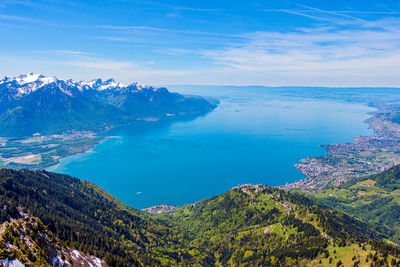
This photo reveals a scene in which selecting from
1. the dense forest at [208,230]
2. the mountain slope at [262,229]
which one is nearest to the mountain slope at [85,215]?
the dense forest at [208,230]

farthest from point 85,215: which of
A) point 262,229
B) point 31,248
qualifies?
point 262,229

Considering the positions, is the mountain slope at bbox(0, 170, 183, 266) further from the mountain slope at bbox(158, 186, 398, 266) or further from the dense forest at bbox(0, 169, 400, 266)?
the mountain slope at bbox(158, 186, 398, 266)

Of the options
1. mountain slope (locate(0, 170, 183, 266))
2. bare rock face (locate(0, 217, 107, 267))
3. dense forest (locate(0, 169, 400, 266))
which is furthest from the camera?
mountain slope (locate(0, 170, 183, 266))

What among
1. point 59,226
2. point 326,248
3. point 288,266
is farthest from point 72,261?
point 326,248

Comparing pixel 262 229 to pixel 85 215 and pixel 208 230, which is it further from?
pixel 85 215

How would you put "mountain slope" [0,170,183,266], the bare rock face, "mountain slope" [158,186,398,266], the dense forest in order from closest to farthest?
the bare rock face → the dense forest → "mountain slope" [0,170,183,266] → "mountain slope" [158,186,398,266]

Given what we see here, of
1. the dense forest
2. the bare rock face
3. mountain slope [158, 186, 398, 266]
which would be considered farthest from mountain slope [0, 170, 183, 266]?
the bare rock face

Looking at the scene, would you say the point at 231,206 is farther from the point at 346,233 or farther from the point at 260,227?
the point at 346,233

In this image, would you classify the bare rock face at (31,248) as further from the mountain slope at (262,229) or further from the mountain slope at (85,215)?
the mountain slope at (262,229)
